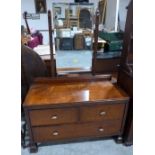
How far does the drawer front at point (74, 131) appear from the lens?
157cm

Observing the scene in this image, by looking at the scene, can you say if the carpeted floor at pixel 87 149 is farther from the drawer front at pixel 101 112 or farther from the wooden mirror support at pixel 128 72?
the drawer front at pixel 101 112

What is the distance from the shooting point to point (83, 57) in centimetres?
205

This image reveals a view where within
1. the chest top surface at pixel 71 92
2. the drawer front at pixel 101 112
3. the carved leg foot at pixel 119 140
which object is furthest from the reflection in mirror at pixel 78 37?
the carved leg foot at pixel 119 140

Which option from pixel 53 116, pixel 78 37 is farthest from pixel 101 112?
pixel 78 37

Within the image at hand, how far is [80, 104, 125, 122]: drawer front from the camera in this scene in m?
1.52

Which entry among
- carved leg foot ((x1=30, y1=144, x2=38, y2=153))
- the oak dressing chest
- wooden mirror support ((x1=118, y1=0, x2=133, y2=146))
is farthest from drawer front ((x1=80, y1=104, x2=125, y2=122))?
carved leg foot ((x1=30, y1=144, x2=38, y2=153))

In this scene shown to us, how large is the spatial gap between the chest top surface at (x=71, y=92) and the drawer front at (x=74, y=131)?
27cm

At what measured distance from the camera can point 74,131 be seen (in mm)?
1614

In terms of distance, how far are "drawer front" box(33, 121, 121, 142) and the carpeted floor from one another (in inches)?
5.6

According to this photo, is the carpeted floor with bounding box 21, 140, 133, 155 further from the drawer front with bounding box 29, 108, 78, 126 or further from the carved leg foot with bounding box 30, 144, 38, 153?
the drawer front with bounding box 29, 108, 78, 126

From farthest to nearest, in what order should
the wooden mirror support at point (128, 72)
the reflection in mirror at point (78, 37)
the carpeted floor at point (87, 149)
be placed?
the reflection in mirror at point (78, 37) → the carpeted floor at point (87, 149) → the wooden mirror support at point (128, 72)

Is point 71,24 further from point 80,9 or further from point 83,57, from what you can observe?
point 83,57

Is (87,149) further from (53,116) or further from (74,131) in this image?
(53,116)

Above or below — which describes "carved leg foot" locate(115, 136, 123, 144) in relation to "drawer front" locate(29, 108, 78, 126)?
below
